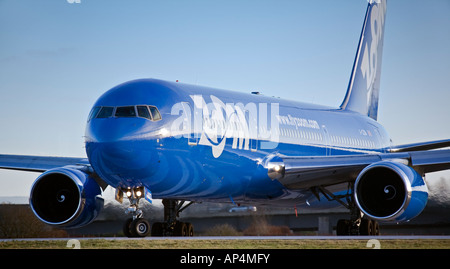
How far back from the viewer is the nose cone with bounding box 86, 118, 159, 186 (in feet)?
48.8

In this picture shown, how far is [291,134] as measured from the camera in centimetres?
2008

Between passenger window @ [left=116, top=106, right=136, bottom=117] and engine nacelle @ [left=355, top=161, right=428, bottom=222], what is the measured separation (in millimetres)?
5296

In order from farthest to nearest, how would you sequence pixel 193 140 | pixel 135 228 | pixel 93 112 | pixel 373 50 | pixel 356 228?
pixel 373 50 < pixel 356 228 < pixel 135 228 < pixel 193 140 < pixel 93 112

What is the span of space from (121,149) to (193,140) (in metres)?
1.94

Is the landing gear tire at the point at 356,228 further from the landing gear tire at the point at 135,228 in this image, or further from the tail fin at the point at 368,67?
the tail fin at the point at 368,67

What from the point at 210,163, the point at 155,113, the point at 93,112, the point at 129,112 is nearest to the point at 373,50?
the point at 210,163

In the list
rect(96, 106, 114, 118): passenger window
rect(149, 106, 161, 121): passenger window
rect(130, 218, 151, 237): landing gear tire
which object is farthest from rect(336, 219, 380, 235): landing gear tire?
rect(96, 106, 114, 118): passenger window

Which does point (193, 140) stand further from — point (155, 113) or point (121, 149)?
point (121, 149)

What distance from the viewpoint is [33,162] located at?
64.0 feet

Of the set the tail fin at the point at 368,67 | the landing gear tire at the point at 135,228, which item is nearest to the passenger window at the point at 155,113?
the landing gear tire at the point at 135,228

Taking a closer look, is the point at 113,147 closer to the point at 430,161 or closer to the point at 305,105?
the point at 430,161

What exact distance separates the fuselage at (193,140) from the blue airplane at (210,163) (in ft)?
0.08

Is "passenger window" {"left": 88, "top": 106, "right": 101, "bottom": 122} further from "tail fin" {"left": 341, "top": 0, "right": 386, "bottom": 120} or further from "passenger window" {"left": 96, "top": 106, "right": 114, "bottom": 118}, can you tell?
"tail fin" {"left": 341, "top": 0, "right": 386, "bottom": 120}

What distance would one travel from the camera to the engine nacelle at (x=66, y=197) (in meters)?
17.7
